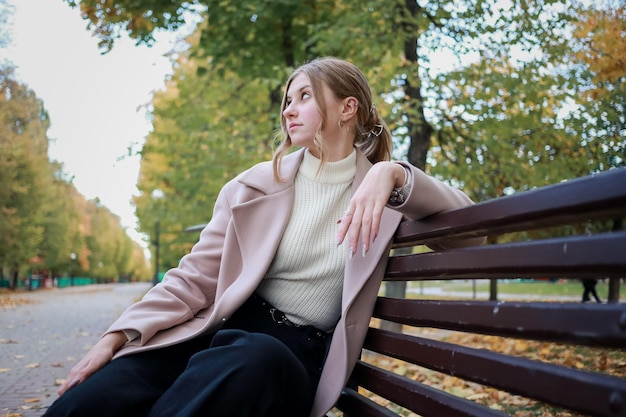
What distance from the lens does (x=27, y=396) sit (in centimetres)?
531

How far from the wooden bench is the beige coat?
127mm

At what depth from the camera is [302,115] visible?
8.45ft

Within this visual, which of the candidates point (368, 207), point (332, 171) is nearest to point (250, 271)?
point (332, 171)

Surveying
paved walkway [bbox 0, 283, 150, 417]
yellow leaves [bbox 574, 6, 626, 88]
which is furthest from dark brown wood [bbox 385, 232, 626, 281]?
yellow leaves [bbox 574, 6, 626, 88]

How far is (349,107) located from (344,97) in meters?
0.05

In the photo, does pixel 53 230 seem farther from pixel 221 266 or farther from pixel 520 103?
pixel 221 266

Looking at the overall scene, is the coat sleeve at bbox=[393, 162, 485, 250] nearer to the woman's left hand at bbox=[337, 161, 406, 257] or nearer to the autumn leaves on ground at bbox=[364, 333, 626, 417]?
the woman's left hand at bbox=[337, 161, 406, 257]

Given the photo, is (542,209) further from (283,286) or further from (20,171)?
(20,171)

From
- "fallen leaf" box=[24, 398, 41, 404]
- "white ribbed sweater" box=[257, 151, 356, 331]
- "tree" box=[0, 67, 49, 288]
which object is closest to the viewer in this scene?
"white ribbed sweater" box=[257, 151, 356, 331]

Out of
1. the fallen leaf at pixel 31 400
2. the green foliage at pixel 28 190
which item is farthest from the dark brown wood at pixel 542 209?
the green foliage at pixel 28 190

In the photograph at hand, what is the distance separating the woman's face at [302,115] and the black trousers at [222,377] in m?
0.70

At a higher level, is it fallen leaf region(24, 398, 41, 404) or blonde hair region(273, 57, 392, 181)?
blonde hair region(273, 57, 392, 181)

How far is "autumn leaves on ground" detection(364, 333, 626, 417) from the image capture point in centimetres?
451

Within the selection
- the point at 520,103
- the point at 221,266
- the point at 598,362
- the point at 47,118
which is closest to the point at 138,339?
the point at 221,266
